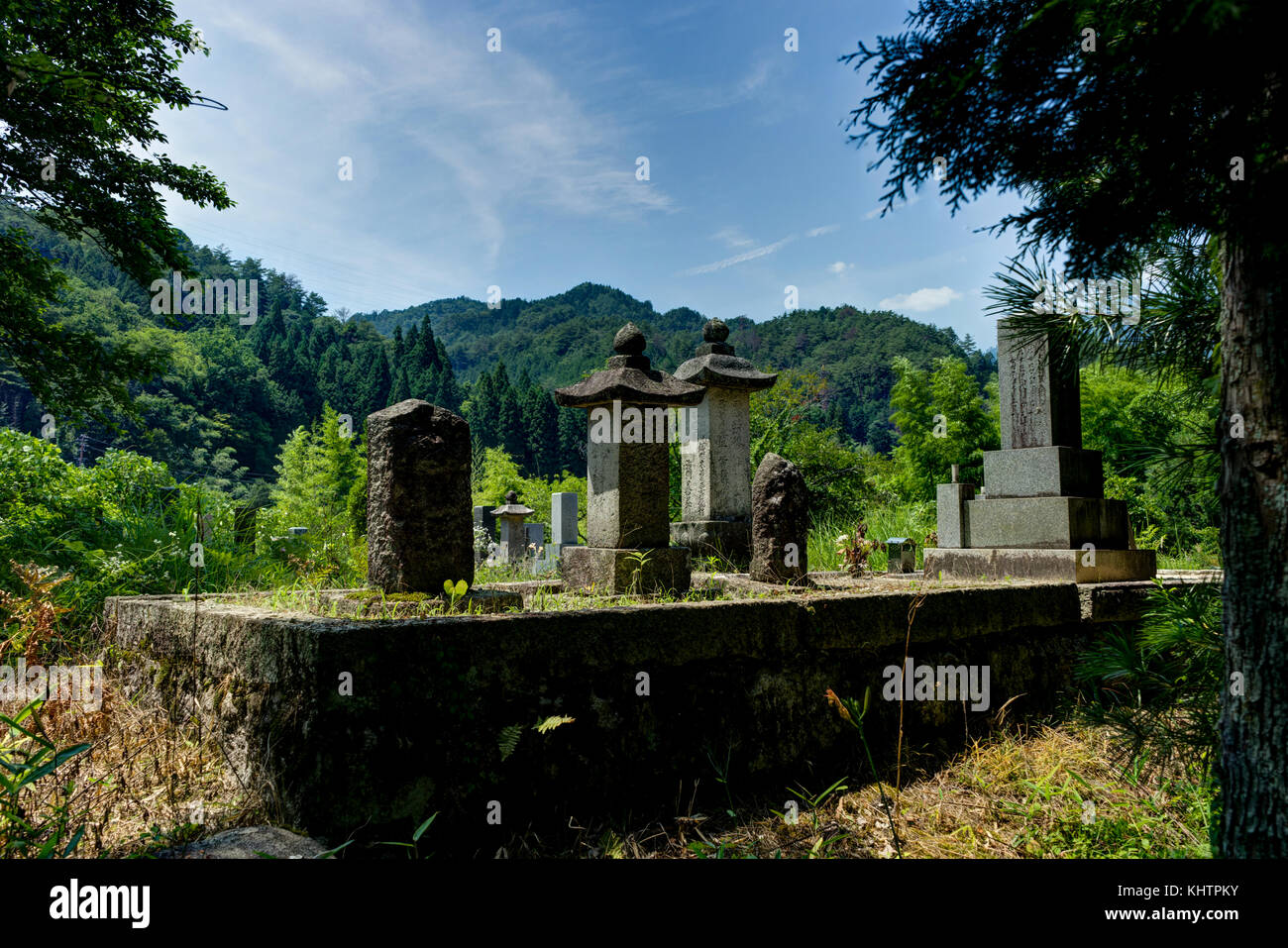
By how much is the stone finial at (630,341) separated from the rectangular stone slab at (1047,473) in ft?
8.79

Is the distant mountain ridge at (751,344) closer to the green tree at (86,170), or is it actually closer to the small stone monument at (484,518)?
the small stone monument at (484,518)

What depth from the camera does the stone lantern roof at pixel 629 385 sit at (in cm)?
523

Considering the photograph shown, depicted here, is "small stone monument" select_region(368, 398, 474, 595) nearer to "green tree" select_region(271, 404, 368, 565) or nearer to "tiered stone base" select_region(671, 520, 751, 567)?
"tiered stone base" select_region(671, 520, 751, 567)

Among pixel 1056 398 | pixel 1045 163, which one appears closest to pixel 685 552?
pixel 1056 398

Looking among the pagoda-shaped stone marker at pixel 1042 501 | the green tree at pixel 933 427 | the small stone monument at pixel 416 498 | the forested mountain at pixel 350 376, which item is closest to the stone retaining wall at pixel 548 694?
the small stone monument at pixel 416 498

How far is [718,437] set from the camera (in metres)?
7.53

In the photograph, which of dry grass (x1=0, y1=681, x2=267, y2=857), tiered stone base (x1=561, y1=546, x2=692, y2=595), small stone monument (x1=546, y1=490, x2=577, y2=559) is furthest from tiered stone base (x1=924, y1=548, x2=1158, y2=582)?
small stone monument (x1=546, y1=490, x2=577, y2=559)

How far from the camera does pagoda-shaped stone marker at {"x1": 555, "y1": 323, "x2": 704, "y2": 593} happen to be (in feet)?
16.6

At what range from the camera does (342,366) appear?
2047 inches

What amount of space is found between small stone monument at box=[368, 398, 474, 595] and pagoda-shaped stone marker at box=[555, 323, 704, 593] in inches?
58.2
